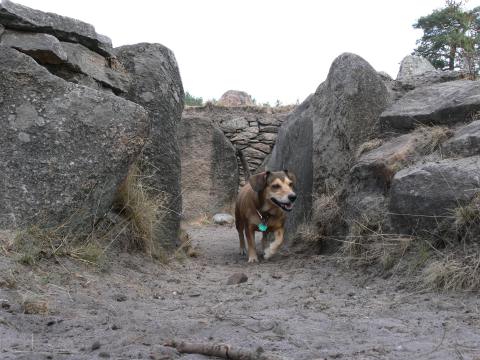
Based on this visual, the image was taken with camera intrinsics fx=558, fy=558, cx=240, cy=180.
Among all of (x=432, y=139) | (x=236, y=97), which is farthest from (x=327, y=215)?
(x=236, y=97)

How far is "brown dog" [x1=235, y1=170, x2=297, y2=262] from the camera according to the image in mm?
6621

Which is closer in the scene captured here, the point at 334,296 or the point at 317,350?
the point at 317,350

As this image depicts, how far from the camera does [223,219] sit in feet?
39.7

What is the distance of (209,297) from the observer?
13.6ft

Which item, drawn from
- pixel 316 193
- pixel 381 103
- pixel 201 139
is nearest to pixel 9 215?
pixel 316 193

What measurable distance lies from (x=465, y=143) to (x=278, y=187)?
98.7 inches

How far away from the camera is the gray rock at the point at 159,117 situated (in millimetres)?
6012

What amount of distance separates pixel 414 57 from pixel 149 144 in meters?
8.25

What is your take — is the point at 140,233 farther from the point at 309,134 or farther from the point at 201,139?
the point at 201,139

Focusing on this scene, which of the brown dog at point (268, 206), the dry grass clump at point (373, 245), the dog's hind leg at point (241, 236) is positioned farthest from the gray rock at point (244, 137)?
the dry grass clump at point (373, 245)

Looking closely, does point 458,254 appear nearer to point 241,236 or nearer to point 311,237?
point 311,237

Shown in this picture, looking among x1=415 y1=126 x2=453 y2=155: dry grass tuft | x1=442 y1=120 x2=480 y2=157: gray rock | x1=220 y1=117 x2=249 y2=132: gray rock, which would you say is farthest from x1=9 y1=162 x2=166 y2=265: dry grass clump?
x1=220 y1=117 x2=249 y2=132: gray rock

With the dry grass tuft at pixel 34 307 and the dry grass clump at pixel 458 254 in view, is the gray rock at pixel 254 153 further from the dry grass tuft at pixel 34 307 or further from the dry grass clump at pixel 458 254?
the dry grass tuft at pixel 34 307

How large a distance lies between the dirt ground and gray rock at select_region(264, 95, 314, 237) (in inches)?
78.6
